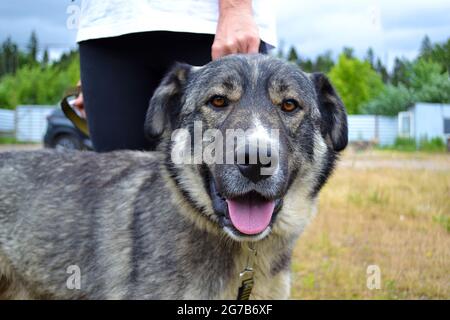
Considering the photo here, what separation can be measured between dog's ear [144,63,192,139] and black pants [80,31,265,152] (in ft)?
0.88

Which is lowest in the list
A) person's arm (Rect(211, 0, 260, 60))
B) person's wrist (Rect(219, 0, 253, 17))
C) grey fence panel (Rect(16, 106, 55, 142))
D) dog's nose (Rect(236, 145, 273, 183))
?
dog's nose (Rect(236, 145, 273, 183))

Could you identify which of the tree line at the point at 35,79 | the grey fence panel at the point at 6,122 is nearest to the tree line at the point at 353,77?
the tree line at the point at 35,79

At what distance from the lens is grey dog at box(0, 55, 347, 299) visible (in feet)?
9.00

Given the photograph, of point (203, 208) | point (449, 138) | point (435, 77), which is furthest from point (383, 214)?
point (203, 208)

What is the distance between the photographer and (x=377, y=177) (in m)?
8.80

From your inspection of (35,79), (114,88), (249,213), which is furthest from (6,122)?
(249,213)

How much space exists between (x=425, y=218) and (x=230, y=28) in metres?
4.30

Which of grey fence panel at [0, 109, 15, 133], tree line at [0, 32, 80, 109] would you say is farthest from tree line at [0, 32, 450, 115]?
grey fence panel at [0, 109, 15, 133]

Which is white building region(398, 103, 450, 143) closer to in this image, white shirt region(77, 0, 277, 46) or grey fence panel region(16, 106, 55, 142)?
white shirt region(77, 0, 277, 46)

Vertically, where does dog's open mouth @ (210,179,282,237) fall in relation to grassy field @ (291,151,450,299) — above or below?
above

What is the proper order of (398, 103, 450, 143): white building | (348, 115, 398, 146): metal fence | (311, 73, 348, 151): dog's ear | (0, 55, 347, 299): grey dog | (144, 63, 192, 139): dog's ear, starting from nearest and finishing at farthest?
(0, 55, 347, 299): grey dog → (144, 63, 192, 139): dog's ear → (311, 73, 348, 151): dog's ear → (398, 103, 450, 143): white building → (348, 115, 398, 146): metal fence

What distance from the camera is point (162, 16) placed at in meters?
3.18

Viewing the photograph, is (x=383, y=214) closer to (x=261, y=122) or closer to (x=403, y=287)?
(x=403, y=287)

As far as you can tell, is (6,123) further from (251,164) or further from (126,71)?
(251,164)
